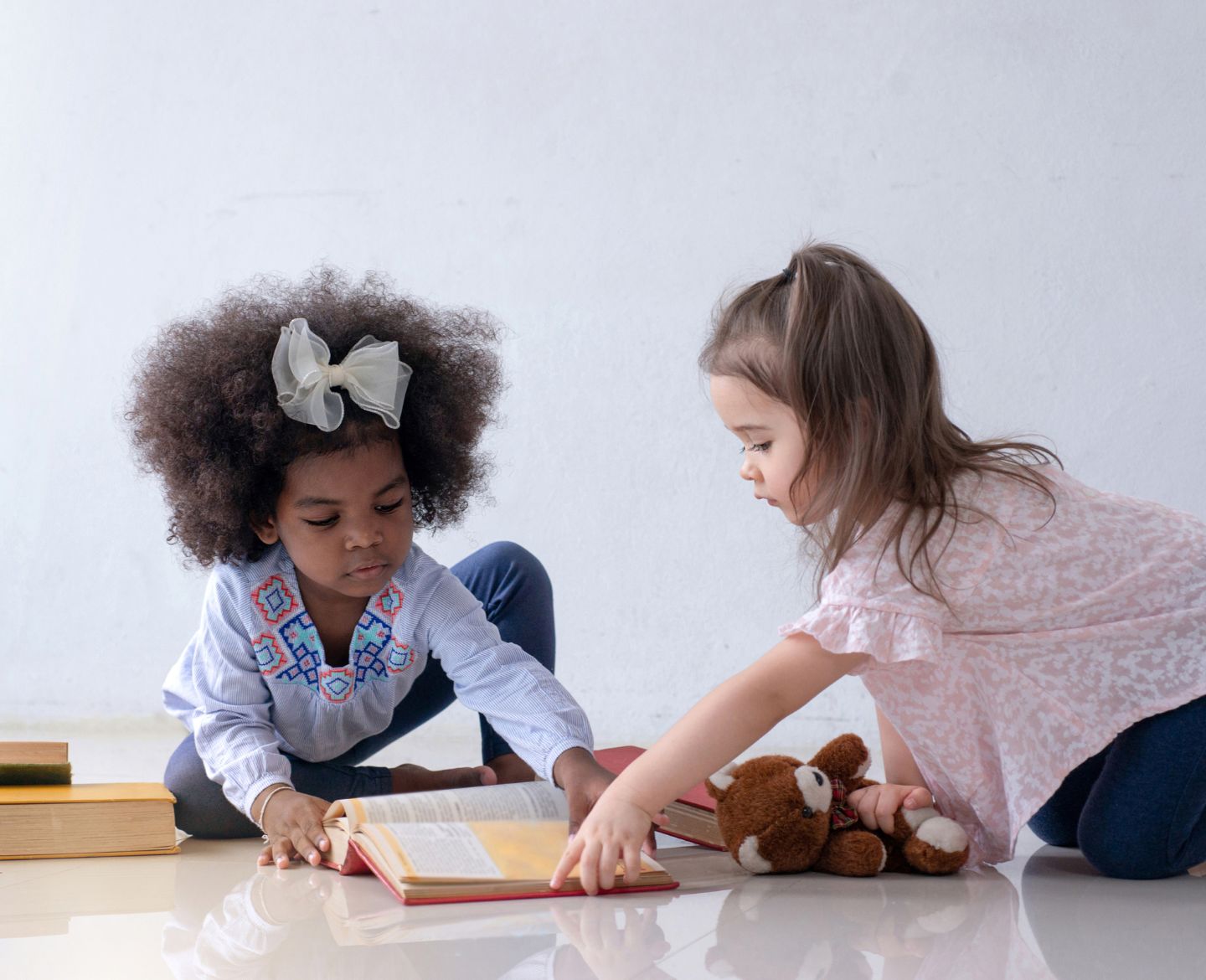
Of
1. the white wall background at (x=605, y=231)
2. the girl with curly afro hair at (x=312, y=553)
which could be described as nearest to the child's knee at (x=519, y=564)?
the girl with curly afro hair at (x=312, y=553)

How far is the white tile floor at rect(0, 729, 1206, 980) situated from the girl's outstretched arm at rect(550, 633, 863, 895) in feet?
0.10

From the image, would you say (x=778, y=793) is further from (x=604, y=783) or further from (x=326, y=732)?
(x=326, y=732)

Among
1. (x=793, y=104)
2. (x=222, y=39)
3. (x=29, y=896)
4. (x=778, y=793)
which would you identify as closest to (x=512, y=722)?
(x=778, y=793)

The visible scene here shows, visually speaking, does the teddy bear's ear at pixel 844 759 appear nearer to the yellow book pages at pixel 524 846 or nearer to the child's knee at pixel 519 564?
the yellow book pages at pixel 524 846

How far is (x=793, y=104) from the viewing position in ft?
6.99

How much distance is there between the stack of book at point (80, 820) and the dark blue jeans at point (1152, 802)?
2.59ft

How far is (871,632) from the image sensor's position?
902 millimetres

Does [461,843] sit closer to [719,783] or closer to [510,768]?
[719,783]

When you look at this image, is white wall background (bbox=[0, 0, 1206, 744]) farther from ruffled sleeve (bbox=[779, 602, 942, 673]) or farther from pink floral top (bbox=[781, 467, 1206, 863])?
ruffled sleeve (bbox=[779, 602, 942, 673])

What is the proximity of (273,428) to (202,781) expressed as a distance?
13.5 inches

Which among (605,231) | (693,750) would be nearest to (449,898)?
(693,750)

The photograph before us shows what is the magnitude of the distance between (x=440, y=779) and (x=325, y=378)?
1.41 ft

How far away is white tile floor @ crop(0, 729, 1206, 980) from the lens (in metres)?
0.72

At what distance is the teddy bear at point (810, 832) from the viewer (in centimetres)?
98
